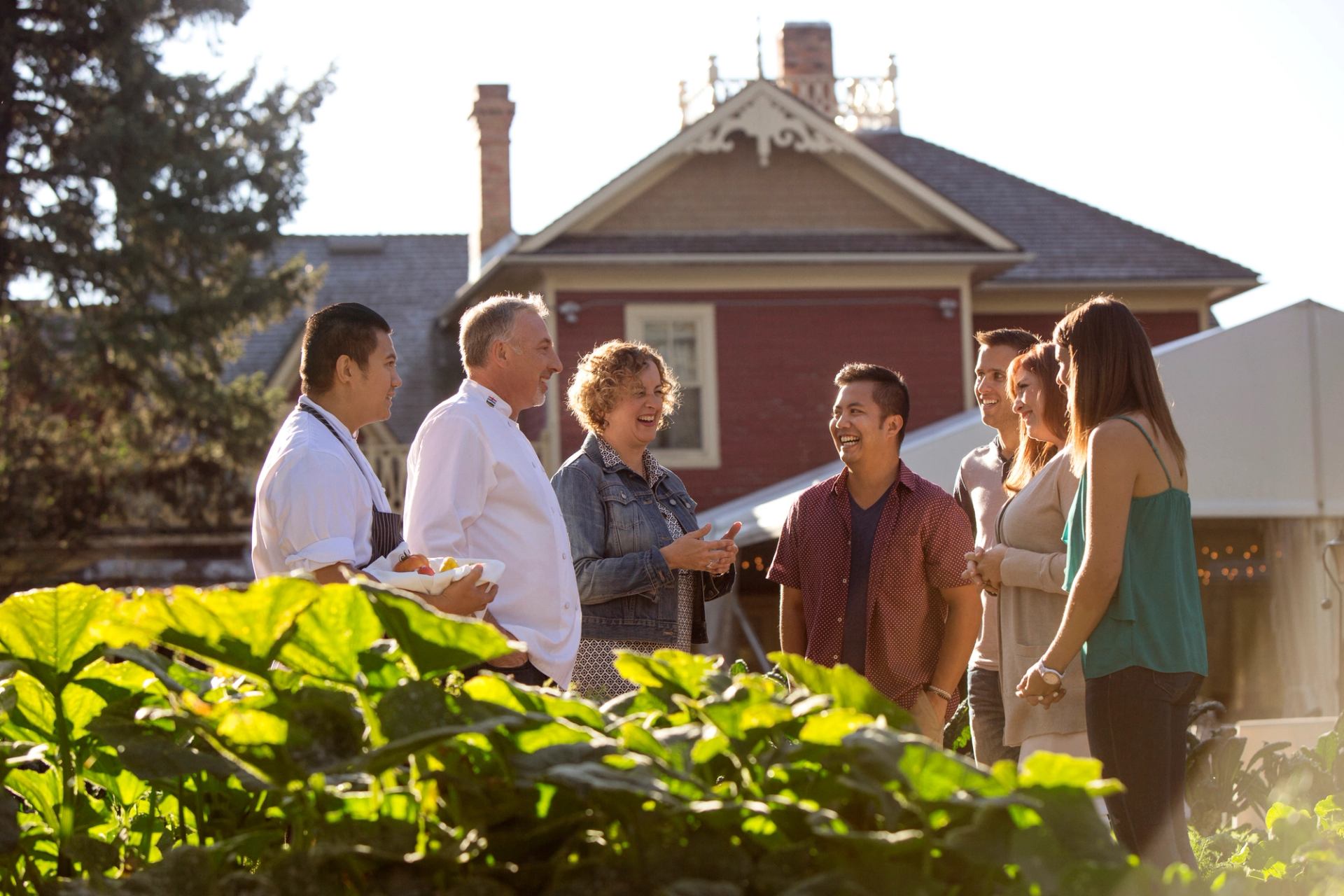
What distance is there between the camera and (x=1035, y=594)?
4043mm

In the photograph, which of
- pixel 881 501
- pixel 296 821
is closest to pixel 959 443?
pixel 881 501

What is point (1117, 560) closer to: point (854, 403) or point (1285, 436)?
point (854, 403)

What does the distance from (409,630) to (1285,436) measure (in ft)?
26.7

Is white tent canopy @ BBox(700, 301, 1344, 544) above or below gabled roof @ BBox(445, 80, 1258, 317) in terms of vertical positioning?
below

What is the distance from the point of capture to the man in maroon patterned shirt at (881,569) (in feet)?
14.5

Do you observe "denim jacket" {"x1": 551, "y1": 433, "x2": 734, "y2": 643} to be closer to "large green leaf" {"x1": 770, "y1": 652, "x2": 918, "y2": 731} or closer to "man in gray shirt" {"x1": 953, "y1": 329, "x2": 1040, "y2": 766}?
"man in gray shirt" {"x1": 953, "y1": 329, "x2": 1040, "y2": 766}

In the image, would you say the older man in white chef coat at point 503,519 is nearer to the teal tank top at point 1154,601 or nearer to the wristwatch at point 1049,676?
the wristwatch at point 1049,676

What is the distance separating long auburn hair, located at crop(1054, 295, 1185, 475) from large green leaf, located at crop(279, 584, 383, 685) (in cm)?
209

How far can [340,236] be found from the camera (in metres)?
27.2

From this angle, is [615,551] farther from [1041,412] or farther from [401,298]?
[401,298]

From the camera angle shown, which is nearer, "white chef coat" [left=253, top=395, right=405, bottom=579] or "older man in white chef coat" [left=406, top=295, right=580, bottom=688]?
"white chef coat" [left=253, top=395, right=405, bottom=579]

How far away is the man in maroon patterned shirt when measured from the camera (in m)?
4.42

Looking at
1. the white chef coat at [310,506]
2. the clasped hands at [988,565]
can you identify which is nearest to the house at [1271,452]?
the clasped hands at [988,565]

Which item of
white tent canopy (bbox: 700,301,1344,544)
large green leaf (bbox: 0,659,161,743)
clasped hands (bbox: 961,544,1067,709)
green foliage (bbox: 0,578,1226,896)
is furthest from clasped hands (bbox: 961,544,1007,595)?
white tent canopy (bbox: 700,301,1344,544)
